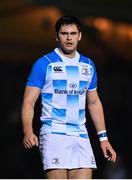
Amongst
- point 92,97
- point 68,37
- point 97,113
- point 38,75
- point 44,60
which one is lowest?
point 97,113

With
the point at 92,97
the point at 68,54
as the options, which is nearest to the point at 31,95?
the point at 68,54

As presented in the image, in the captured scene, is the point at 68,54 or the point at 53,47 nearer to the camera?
the point at 68,54

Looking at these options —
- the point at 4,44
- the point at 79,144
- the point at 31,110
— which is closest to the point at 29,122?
the point at 31,110

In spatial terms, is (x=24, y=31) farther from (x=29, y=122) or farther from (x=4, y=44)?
(x=29, y=122)

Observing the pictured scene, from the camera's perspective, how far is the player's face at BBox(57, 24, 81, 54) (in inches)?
211

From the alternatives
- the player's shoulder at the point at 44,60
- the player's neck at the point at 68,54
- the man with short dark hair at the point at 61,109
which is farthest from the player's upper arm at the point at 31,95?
the player's neck at the point at 68,54

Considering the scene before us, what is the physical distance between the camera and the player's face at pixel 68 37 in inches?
211

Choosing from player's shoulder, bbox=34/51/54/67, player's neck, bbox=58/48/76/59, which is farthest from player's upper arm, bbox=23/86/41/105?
player's neck, bbox=58/48/76/59

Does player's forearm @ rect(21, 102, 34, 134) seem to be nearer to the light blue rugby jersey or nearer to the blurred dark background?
the light blue rugby jersey

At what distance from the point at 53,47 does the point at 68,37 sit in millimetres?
4969

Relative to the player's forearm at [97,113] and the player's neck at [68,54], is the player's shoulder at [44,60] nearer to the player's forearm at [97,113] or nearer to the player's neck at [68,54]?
the player's neck at [68,54]

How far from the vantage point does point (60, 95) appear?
5383 mm

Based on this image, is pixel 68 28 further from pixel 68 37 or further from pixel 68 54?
pixel 68 54

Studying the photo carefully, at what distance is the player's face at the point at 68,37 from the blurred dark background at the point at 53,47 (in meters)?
4.84
